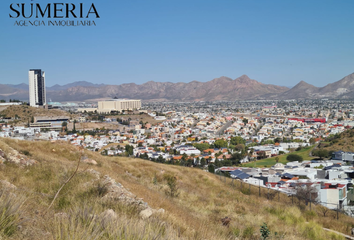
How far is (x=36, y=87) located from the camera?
205 feet

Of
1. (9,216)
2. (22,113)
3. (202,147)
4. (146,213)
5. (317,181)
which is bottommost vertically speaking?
(202,147)

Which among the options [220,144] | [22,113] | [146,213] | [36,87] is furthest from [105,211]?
[36,87]

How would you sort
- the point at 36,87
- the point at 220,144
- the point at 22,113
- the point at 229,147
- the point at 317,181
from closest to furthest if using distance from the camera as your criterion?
the point at 317,181 < the point at 229,147 < the point at 220,144 < the point at 22,113 < the point at 36,87

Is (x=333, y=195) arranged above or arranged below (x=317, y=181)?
above

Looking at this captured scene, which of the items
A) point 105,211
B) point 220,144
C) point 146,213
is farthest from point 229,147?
point 105,211

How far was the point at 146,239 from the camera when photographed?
1910 millimetres

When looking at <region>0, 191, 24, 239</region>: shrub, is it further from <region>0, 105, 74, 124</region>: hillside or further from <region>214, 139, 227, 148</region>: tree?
<region>0, 105, 74, 124</region>: hillside

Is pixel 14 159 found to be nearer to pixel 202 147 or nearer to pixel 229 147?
pixel 202 147

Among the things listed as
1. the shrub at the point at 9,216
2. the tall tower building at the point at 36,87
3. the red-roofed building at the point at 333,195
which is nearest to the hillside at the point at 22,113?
the tall tower building at the point at 36,87

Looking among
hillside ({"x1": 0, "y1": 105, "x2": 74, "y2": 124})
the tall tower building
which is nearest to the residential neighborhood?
hillside ({"x1": 0, "y1": 105, "x2": 74, "y2": 124})

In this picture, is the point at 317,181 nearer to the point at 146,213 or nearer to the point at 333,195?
the point at 333,195

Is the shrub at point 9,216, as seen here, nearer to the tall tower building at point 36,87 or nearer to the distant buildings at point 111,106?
the tall tower building at point 36,87

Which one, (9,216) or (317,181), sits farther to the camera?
(317,181)

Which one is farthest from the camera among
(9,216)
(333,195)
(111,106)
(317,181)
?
(111,106)
